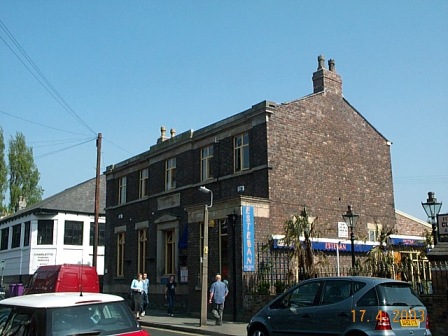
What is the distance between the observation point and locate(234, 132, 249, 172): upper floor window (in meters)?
23.3

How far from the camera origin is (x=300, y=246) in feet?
64.3

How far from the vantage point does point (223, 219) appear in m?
21.4

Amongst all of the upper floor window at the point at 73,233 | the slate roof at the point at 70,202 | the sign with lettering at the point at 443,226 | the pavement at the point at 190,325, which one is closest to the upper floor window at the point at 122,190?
the pavement at the point at 190,325

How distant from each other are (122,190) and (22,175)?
1110 inches

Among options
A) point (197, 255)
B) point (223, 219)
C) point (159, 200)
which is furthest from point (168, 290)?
point (159, 200)

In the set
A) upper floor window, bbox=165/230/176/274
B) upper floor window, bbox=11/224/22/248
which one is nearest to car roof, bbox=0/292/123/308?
upper floor window, bbox=165/230/176/274

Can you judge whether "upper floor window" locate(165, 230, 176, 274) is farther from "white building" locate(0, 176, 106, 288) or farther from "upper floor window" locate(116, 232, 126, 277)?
"white building" locate(0, 176, 106, 288)

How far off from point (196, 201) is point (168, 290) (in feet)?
15.2

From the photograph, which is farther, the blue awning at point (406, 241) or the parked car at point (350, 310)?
the blue awning at point (406, 241)

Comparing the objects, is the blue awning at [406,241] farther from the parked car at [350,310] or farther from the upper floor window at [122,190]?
the upper floor window at [122,190]

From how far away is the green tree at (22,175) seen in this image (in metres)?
56.3

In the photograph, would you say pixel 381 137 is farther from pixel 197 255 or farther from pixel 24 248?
pixel 24 248

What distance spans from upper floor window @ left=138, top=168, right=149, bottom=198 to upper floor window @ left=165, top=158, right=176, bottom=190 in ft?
8.13

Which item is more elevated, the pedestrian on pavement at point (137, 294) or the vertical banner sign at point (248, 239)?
the vertical banner sign at point (248, 239)
